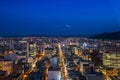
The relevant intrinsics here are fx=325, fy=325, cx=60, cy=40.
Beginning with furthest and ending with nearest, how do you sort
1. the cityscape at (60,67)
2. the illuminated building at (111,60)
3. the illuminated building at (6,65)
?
the illuminated building at (111,60) < the illuminated building at (6,65) < the cityscape at (60,67)

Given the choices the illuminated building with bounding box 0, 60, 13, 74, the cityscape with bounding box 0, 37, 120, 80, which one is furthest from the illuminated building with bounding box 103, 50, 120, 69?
the illuminated building with bounding box 0, 60, 13, 74

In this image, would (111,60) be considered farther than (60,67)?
Yes

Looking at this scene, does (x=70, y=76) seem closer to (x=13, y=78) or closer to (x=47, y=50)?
(x=13, y=78)

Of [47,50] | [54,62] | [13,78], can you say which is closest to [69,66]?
[54,62]

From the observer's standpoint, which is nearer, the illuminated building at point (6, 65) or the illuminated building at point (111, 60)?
the illuminated building at point (6, 65)

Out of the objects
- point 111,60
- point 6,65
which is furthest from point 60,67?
point 111,60

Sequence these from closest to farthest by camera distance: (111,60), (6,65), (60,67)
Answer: (6,65), (60,67), (111,60)

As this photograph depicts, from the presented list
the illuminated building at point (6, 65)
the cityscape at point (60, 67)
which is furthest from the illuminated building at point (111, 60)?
the illuminated building at point (6, 65)

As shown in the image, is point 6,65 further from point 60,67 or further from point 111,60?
point 111,60

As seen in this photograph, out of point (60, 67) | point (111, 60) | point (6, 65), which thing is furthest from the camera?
point (111, 60)

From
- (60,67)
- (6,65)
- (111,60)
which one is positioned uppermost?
(111,60)

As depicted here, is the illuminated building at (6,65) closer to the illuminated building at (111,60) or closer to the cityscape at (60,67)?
the cityscape at (60,67)
